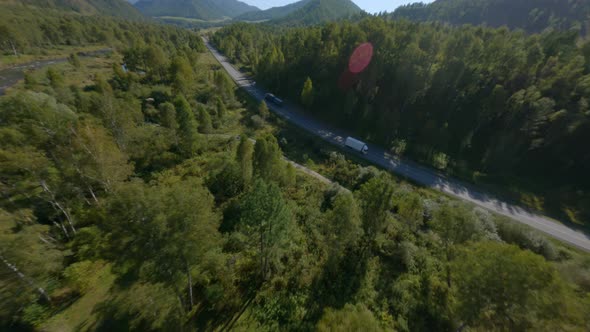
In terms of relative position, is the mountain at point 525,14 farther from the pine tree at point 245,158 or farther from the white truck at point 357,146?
the pine tree at point 245,158

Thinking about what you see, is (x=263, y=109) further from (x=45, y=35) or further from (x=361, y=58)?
(x=45, y=35)

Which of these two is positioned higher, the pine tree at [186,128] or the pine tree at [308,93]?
the pine tree at [308,93]

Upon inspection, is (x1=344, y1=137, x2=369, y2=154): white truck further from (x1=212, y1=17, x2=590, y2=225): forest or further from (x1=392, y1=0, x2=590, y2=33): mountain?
(x1=392, y1=0, x2=590, y2=33): mountain

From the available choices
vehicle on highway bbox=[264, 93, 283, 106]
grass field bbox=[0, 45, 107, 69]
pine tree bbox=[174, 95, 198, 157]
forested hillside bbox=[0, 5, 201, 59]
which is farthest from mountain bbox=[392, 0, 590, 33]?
grass field bbox=[0, 45, 107, 69]

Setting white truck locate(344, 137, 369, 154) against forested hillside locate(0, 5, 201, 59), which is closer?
white truck locate(344, 137, 369, 154)

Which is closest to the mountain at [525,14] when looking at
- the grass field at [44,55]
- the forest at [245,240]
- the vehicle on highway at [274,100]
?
the forest at [245,240]

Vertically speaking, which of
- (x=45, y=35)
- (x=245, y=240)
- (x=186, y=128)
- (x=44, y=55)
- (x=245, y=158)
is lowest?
(x=44, y=55)

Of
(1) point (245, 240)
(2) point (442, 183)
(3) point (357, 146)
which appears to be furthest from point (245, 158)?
(2) point (442, 183)
